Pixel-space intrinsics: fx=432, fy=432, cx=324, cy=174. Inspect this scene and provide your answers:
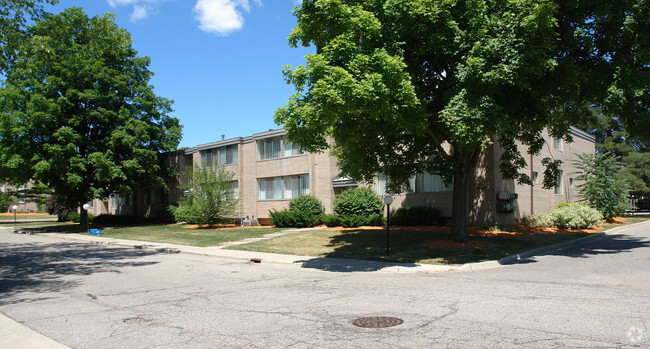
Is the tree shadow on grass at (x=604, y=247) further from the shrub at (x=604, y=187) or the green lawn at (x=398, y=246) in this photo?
the shrub at (x=604, y=187)

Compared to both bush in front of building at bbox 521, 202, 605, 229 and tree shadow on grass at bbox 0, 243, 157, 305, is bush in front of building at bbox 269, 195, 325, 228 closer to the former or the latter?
tree shadow on grass at bbox 0, 243, 157, 305

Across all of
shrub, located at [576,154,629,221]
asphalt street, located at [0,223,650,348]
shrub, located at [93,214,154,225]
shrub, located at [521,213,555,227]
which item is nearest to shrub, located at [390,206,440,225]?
shrub, located at [521,213,555,227]

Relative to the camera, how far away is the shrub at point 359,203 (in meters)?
24.0

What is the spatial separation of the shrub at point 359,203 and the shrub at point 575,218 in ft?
30.5

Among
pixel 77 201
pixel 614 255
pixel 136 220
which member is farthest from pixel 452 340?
pixel 136 220

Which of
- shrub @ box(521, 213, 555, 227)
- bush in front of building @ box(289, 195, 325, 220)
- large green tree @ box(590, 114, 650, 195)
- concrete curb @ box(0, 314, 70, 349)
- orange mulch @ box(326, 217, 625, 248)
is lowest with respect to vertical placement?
concrete curb @ box(0, 314, 70, 349)

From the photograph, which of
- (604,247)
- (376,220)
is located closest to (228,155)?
(376,220)

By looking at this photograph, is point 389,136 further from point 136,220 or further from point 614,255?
point 136,220

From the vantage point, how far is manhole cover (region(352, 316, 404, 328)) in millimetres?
6168

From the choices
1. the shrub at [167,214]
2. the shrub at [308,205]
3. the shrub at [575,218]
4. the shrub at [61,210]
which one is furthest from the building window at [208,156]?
the shrub at [575,218]

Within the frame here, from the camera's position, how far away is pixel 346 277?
1141 centimetres

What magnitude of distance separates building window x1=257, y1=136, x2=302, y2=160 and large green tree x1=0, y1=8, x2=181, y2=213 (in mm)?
9565

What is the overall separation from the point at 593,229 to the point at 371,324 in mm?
21813

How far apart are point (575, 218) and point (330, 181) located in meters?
13.8
